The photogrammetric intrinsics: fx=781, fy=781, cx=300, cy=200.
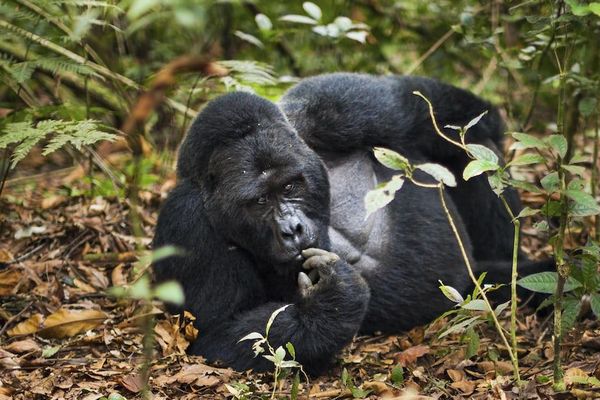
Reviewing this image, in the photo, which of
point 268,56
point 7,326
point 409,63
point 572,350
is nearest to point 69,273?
point 7,326

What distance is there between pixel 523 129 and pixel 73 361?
350 centimetres

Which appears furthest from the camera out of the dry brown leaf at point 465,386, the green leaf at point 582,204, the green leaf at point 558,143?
the dry brown leaf at point 465,386

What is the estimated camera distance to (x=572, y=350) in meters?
3.74

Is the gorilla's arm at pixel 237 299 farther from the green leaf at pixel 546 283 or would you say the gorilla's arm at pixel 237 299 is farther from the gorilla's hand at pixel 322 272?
the green leaf at pixel 546 283

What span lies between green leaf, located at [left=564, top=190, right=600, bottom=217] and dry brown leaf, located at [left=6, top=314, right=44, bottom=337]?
9.52 feet

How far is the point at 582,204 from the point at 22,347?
2896mm

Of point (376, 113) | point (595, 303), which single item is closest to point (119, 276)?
point (376, 113)

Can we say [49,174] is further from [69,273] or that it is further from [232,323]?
[232,323]

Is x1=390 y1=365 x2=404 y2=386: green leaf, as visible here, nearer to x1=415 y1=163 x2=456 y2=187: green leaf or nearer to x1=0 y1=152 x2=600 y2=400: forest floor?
x1=0 y1=152 x2=600 y2=400: forest floor

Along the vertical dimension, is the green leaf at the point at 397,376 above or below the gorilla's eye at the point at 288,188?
below

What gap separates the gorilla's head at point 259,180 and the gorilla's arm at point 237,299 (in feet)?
0.34

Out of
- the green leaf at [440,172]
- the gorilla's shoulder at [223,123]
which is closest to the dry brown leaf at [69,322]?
the gorilla's shoulder at [223,123]

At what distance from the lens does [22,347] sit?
13.6 ft

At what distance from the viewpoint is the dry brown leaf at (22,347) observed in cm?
414
